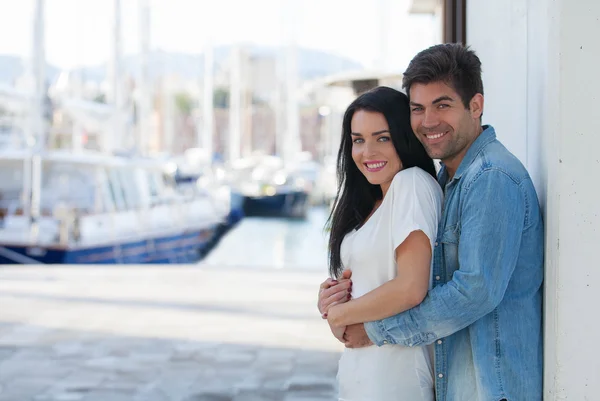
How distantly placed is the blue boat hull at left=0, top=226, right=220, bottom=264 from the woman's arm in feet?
61.4

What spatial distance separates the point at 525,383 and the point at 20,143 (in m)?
22.3

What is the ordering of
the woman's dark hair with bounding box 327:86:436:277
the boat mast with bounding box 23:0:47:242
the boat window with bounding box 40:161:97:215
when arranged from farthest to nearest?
the boat window with bounding box 40:161:97:215 < the boat mast with bounding box 23:0:47:242 < the woman's dark hair with bounding box 327:86:436:277

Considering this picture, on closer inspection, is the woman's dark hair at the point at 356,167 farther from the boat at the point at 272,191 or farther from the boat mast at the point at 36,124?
the boat at the point at 272,191

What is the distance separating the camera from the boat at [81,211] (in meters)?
20.2

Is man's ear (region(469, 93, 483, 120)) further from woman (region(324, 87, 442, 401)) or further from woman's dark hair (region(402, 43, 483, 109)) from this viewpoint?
woman (region(324, 87, 442, 401))

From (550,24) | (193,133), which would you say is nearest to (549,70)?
(550,24)

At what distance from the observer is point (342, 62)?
51.3 m

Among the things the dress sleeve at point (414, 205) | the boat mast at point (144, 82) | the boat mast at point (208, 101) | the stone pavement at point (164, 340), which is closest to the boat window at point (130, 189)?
the boat mast at point (144, 82)

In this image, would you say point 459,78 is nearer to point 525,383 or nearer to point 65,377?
point 525,383

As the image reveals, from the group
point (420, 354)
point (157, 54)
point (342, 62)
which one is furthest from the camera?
point (342, 62)

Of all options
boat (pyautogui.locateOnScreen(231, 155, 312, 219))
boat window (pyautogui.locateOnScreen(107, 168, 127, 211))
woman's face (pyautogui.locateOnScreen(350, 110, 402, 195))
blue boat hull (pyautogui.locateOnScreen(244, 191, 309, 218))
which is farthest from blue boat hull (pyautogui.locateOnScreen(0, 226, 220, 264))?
woman's face (pyautogui.locateOnScreen(350, 110, 402, 195))

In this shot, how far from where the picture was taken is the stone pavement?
5.64m

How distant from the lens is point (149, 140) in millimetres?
31953

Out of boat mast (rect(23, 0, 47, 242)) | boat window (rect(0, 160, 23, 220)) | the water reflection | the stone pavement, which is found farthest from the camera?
the water reflection
